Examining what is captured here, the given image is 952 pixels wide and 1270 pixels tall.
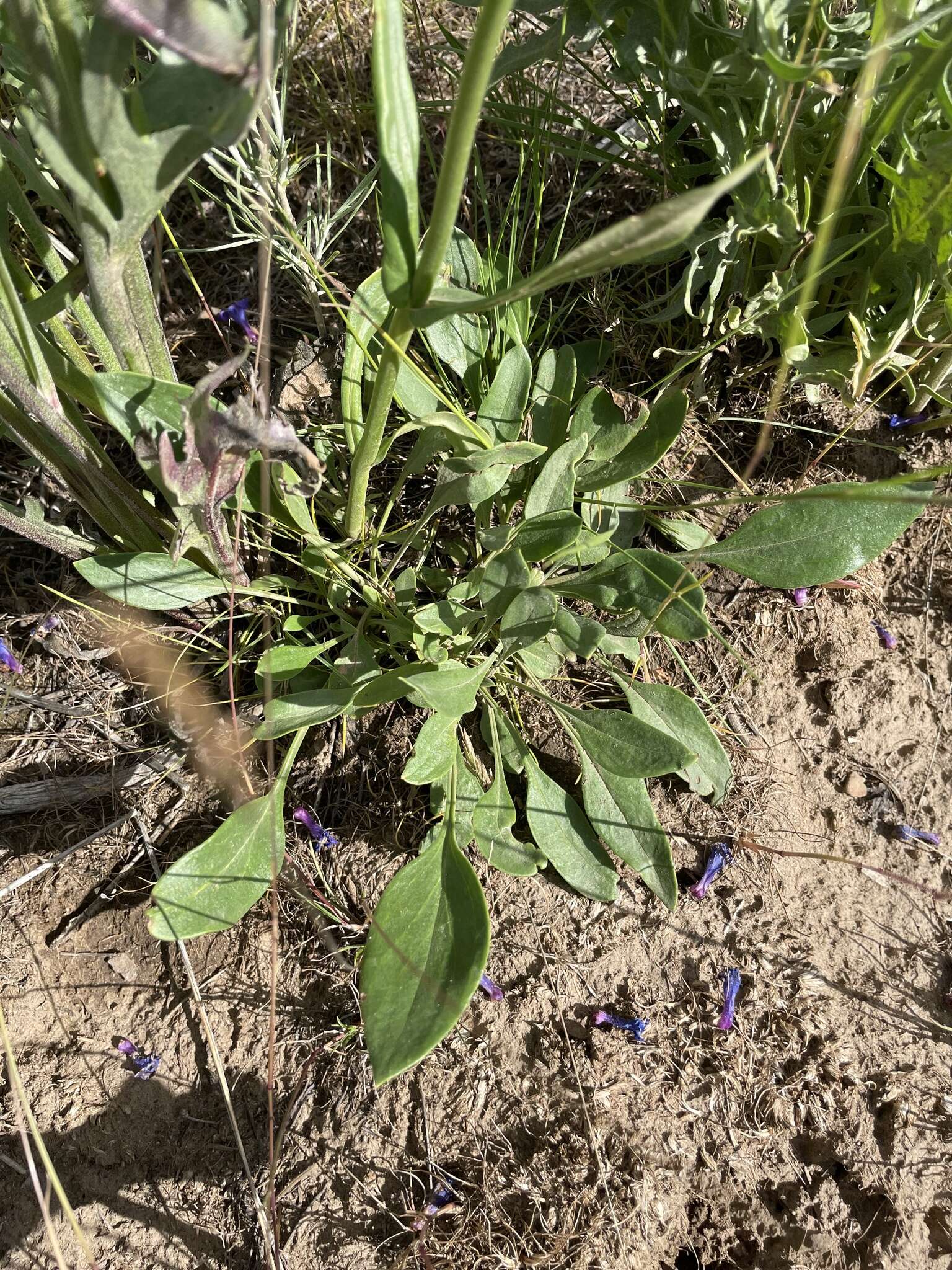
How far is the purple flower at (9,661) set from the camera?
1.56m

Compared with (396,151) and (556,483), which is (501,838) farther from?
(396,151)

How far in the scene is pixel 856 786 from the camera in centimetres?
163

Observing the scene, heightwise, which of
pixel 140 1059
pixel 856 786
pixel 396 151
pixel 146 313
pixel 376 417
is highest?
pixel 396 151

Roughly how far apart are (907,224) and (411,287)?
844mm

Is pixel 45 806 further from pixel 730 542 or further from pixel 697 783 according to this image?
pixel 730 542

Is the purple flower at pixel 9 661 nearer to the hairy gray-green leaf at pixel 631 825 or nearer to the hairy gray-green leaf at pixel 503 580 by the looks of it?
the hairy gray-green leaf at pixel 503 580

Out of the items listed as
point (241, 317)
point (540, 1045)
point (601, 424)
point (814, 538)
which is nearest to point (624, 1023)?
point (540, 1045)

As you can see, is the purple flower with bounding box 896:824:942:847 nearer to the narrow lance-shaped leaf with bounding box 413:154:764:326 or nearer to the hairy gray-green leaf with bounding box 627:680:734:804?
the hairy gray-green leaf with bounding box 627:680:734:804

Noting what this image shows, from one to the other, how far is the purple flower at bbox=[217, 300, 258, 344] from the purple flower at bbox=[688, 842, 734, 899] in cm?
123

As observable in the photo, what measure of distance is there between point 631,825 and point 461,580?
0.50 metres

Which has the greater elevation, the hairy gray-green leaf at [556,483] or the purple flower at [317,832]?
the hairy gray-green leaf at [556,483]

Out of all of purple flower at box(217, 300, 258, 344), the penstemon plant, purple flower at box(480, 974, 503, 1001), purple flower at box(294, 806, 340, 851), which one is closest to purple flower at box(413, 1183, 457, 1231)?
purple flower at box(480, 974, 503, 1001)

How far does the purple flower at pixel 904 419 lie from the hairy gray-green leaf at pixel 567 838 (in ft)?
3.03

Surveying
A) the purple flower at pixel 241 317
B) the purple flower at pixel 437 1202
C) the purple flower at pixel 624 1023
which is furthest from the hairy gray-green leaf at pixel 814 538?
the purple flower at pixel 437 1202
